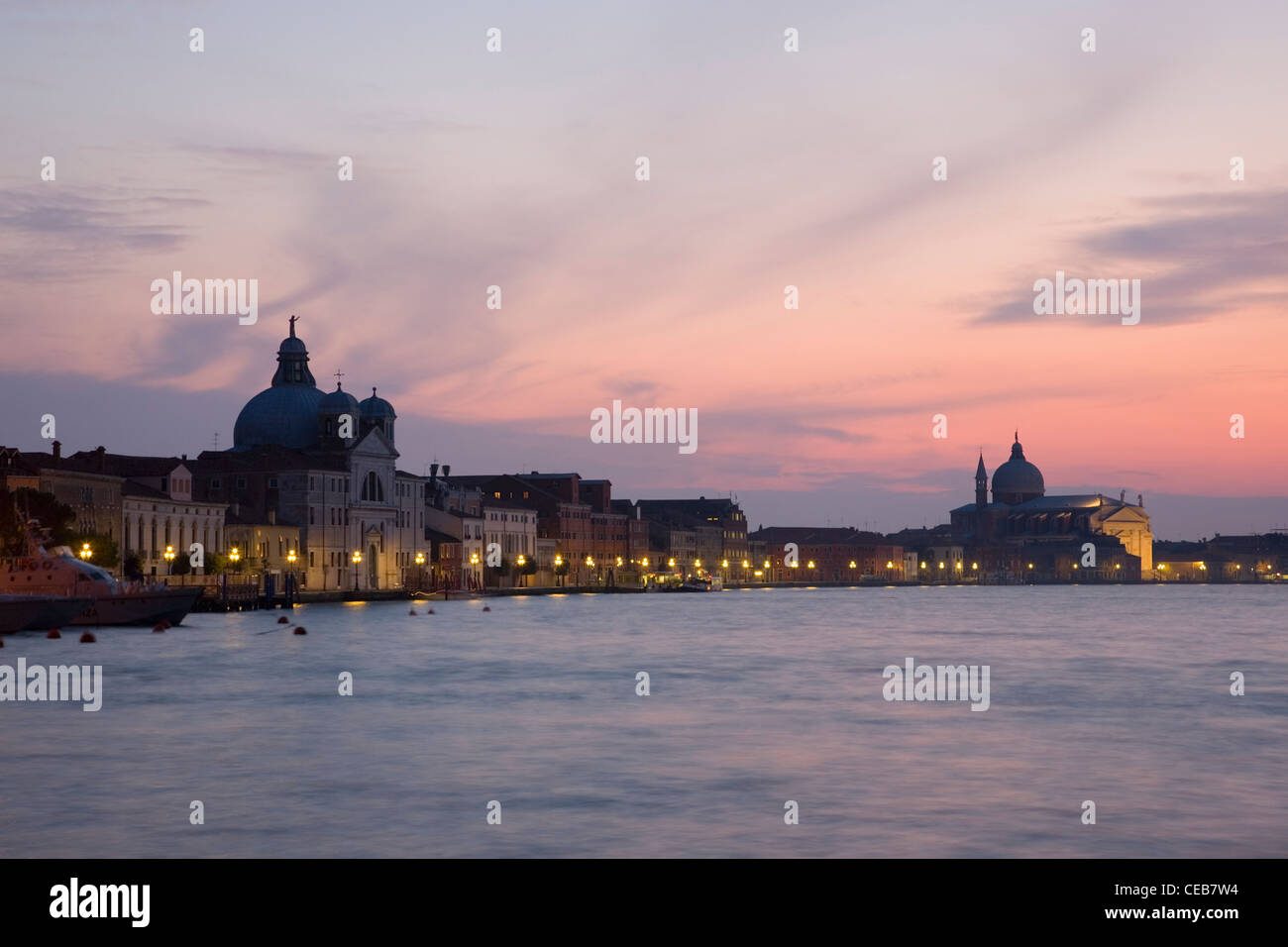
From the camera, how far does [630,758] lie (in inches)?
973

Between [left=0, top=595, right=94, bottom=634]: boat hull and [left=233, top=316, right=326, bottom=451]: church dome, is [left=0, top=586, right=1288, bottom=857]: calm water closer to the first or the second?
[left=0, top=595, right=94, bottom=634]: boat hull

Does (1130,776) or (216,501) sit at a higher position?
(216,501)

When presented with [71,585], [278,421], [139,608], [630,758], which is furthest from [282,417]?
[630,758]

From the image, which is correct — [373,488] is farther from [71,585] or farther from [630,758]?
[630,758]

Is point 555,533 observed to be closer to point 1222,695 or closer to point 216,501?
point 216,501

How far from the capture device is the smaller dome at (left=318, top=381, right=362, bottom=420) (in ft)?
393

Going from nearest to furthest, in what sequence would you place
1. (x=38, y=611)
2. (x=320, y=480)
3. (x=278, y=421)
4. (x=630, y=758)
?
(x=630, y=758) < (x=38, y=611) < (x=320, y=480) < (x=278, y=421)

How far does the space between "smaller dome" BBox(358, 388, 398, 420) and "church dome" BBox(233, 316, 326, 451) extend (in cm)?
365

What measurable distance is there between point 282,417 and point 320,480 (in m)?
9.65

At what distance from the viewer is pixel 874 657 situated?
51.8m

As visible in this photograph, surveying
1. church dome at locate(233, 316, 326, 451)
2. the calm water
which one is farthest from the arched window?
the calm water

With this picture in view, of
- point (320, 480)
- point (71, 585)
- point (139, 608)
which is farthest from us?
point (320, 480)

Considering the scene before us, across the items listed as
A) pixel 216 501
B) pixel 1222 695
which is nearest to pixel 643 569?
pixel 216 501
